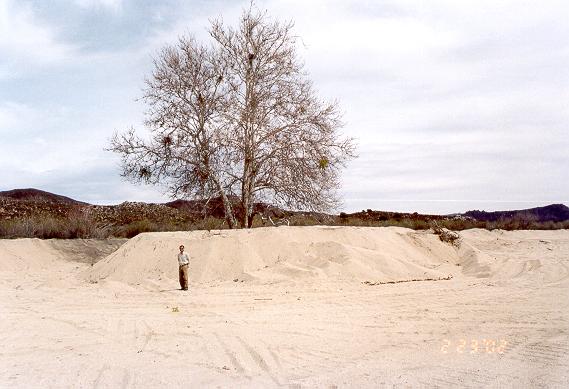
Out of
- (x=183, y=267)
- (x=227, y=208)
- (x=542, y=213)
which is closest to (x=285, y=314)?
(x=183, y=267)

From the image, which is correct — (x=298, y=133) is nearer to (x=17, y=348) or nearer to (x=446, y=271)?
(x=446, y=271)

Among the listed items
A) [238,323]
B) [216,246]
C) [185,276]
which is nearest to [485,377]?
[238,323]

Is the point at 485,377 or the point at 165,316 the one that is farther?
the point at 165,316

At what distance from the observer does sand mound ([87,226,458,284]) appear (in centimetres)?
1442

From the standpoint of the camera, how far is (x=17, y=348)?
7402 millimetres

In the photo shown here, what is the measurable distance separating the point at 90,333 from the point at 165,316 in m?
1.54

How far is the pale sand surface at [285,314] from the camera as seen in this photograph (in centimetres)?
644

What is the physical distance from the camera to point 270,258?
15.4 meters

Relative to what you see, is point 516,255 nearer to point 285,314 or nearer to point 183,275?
point 183,275
